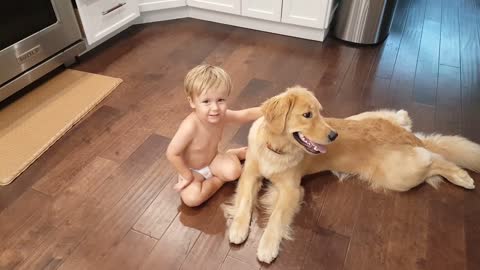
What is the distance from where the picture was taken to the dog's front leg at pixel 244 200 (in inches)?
53.1

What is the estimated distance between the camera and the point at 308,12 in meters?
2.58

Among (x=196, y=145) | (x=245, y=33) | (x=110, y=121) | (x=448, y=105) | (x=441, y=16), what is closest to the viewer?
(x=196, y=145)

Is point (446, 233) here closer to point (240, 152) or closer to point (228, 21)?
point (240, 152)

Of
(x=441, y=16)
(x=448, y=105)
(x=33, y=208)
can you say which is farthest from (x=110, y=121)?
(x=441, y=16)

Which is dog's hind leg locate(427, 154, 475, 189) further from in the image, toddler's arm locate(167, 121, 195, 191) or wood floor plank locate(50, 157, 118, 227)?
wood floor plank locate(50, 157, 118, 227)

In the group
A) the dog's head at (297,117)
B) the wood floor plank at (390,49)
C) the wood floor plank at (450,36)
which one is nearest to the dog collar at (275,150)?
the dog's head at (297,117)

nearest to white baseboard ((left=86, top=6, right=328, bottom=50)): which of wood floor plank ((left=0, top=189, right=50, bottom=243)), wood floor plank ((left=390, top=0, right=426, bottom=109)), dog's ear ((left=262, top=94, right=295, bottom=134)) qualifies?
wood floor plank ((left=390, top=0, right=426, bottom=109))

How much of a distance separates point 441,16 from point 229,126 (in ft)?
7.87


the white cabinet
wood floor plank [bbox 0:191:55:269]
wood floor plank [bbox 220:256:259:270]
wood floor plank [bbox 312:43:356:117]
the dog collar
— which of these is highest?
the white cabinet

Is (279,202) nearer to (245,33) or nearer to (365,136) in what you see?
(365,136)

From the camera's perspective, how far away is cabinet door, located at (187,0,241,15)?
9.05ft

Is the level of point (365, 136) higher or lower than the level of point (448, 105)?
higher

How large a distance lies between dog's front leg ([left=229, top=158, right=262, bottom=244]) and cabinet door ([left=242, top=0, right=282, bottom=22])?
1573mm

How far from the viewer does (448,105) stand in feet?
6.89
